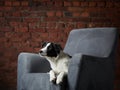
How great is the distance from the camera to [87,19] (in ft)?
13.5

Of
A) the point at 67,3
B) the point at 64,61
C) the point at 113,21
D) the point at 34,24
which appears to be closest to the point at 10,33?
the point at 34,24

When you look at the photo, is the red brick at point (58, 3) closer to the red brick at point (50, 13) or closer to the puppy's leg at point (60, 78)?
the red brick at point (50, 13)

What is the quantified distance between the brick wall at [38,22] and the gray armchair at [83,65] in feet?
2.82

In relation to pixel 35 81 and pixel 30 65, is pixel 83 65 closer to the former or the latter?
pixel 35 81

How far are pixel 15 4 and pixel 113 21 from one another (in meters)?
1.32

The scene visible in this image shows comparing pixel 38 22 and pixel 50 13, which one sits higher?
pixel 50 13

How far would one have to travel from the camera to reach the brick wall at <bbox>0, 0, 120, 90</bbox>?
4090 mm

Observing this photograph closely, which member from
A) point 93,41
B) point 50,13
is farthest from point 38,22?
point 93,41

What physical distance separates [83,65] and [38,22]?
1895 millimetres

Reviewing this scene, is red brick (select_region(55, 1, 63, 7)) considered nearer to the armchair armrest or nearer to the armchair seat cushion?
the armchair armrest

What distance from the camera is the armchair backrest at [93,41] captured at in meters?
2.76

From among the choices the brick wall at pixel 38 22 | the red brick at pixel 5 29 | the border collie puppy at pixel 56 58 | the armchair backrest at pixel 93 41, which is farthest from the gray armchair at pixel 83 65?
the red brick at pixel 5 29

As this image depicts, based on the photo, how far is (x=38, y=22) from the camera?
4098 millimetres

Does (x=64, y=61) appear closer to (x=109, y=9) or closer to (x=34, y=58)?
(x=34, y=58)
